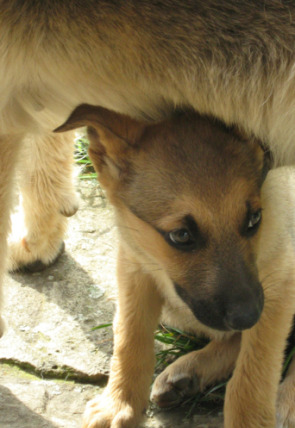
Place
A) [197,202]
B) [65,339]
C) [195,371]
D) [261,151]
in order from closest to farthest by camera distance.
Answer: [197,202] → [261,151] → [195,371] → [65,339]

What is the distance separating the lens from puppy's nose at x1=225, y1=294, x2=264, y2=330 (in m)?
2.77

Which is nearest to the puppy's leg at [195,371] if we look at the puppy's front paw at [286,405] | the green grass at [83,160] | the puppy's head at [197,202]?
the puppy's front paw at [286,405]

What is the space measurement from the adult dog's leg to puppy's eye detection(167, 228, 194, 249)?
104 centimetres

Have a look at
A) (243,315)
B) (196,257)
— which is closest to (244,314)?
(243,315)

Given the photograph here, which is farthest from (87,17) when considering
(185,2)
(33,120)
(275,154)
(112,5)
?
(275,154)

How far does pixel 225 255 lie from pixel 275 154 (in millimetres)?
509

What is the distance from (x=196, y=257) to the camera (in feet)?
9.56

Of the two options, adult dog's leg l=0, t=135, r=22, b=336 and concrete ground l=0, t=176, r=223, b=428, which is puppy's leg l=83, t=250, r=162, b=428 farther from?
adult dog's leg l=0, t=135, r=22, b=336

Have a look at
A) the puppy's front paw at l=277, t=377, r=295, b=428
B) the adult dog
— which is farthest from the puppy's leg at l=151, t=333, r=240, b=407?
the adult dog

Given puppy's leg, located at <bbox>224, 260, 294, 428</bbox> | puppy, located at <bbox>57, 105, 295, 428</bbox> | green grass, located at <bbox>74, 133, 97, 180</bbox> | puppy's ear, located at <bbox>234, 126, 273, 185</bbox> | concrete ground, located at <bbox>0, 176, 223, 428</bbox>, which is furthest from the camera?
green grass, located at <bbox>74, 133, 97, 180</bbox>

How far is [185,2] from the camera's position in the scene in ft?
8.60

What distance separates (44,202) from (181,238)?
1.82m

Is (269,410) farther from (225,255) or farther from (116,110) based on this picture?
(116,110)

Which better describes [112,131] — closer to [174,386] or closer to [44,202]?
[174,386]
